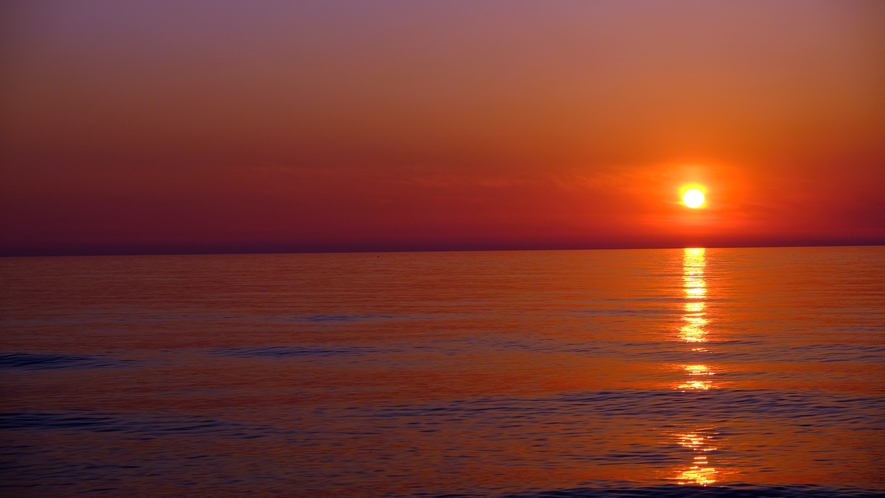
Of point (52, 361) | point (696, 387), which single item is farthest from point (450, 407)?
point (52, 361)

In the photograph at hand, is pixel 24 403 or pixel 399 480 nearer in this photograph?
pixel 399 480

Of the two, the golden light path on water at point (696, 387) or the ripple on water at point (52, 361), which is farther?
the ripple on water at point (52, 361)

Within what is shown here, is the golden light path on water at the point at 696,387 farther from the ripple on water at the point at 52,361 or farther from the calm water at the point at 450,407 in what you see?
the ripple on water at the point at 52,361

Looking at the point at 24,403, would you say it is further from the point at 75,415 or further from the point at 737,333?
the point at 737,333

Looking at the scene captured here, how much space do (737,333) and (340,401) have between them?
24.0 metres

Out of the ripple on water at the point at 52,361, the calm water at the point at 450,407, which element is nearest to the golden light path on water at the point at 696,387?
the calm water at the point at 450,407

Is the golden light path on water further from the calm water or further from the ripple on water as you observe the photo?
the ripple on water

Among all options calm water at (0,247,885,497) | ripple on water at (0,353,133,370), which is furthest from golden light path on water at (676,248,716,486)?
ripple on water at (0,353,133,370)

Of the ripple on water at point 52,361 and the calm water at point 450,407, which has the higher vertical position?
the ripple on water at point 52,361

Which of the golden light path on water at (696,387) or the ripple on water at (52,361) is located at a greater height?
the ripple on water at (52,361)

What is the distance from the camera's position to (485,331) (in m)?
43.5

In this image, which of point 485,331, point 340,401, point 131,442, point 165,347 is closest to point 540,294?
point 485,331

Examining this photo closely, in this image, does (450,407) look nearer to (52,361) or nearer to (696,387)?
(696,387)

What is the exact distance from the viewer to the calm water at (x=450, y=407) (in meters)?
16.8
